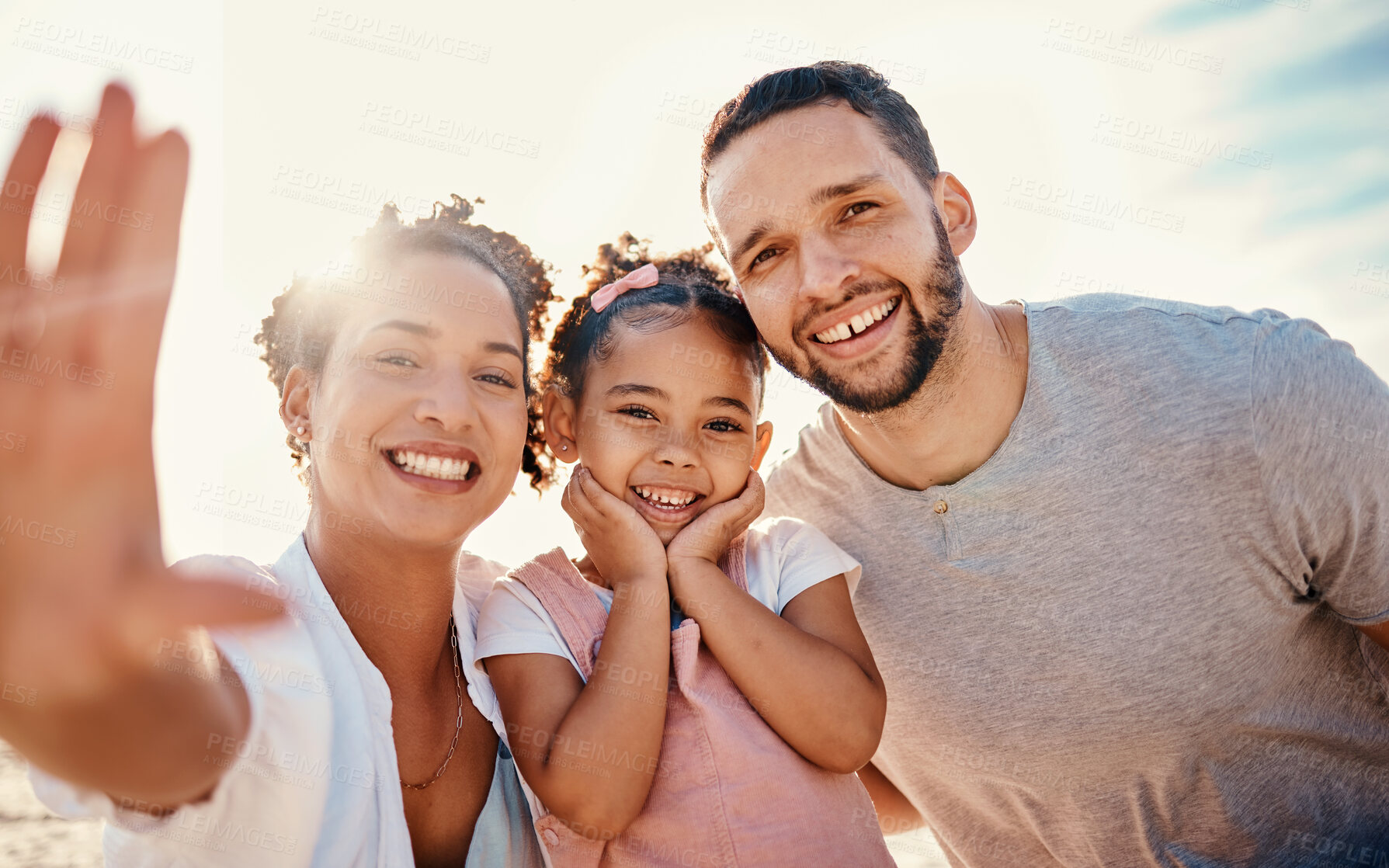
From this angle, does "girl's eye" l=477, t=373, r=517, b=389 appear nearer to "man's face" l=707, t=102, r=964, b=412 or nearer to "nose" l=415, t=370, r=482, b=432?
"nose" l=415, t=370, r=482, b=432

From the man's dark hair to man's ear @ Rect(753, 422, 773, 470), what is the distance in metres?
0.86

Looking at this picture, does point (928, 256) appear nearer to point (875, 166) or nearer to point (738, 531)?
point (875, 166)

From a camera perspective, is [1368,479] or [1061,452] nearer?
[1368,479]

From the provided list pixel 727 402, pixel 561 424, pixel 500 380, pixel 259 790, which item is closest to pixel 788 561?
pixel 727 402

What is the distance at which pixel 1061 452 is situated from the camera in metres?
2.86

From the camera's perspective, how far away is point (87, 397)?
99 centimetres

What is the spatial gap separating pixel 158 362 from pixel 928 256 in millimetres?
2427

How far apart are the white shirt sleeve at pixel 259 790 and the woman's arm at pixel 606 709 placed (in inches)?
20.9

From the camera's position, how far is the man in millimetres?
2723

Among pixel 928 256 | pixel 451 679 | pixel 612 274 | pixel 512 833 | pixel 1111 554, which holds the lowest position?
pixel 512 833

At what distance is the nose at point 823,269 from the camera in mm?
2807

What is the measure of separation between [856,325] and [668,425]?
709 mm

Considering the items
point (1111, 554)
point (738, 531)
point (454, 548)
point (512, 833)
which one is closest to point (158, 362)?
point (454, 548)

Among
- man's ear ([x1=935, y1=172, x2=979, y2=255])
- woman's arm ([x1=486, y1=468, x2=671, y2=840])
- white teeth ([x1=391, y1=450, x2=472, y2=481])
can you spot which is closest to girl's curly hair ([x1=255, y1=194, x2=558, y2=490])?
white teeth ([x1=391, y1=450, x2=472, y2=481])
